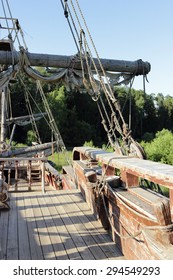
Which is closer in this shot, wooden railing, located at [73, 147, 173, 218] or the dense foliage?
wooden railing, located at [73, 147, 173, 218]

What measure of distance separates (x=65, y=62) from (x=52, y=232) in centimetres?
314

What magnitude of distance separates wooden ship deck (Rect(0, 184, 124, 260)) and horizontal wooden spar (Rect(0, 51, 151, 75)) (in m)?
2.42

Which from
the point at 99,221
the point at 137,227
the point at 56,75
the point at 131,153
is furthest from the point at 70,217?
the point at 56,75

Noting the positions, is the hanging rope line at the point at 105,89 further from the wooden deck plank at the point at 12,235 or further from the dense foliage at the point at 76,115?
the dense foliage at the point at 76,115

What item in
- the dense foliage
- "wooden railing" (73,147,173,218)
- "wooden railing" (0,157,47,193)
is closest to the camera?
"wooden railing" (73,147,173,218)

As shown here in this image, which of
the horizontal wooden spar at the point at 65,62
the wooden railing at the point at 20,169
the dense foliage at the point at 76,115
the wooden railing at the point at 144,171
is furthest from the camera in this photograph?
the dense foliage at the point at 76,115

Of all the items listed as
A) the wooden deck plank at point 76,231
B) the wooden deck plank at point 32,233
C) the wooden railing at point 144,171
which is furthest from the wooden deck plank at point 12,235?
the wooden railing at point 144,171

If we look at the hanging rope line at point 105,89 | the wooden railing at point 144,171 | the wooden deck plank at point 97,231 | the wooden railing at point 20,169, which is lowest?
the wooden deck plank at point 97,231

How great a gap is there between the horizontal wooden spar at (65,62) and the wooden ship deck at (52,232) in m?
2.42

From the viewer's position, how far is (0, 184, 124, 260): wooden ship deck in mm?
3157

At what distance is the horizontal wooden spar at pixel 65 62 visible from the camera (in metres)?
5.02

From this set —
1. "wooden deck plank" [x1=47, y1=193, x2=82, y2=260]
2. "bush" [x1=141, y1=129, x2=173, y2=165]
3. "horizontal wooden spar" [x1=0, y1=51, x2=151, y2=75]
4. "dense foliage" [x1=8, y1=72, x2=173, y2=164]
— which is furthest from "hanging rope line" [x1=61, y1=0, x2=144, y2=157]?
"dense foliage" [x1=8, y1=72, x2=173, y2=164]

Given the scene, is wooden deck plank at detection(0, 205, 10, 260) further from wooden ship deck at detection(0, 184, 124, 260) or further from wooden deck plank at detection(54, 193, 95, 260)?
wooden deck plank at detection(54, 193, 95, 260)
